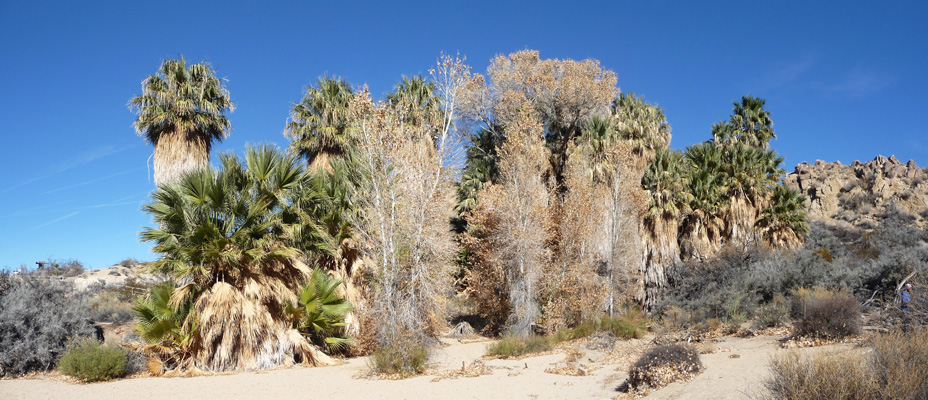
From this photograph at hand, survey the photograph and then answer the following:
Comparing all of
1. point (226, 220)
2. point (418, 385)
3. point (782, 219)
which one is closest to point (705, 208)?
point (782, 219)

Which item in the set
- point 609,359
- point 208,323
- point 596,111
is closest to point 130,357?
point 208,323

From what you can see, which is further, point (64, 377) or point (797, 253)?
point (797, 253)

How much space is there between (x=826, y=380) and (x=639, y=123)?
86.4ft

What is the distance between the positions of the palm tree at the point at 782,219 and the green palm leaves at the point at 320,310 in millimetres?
26165

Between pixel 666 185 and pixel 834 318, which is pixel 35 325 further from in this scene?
pixel 666 185

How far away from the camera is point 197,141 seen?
17.8 meters

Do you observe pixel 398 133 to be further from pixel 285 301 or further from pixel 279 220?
pixel 285 301

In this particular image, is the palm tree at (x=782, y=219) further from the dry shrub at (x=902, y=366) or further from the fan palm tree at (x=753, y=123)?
the dry shrub at (x=902, y=366)

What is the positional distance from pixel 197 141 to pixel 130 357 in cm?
810

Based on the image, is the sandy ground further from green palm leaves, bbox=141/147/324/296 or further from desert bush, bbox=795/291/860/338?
green palm leaves, bbox=141/147/324/296

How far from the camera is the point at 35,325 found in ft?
40.3

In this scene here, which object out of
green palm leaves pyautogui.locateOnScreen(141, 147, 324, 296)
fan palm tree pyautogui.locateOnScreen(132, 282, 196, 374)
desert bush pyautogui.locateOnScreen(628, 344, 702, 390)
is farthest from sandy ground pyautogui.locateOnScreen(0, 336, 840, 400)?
green palm leaves pyautogui.locateOnScreen(141, 147, 324, 296)

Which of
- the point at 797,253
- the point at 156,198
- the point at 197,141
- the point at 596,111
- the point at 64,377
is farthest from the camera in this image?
the point at 596,111

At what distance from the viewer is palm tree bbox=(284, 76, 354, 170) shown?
20312mm
